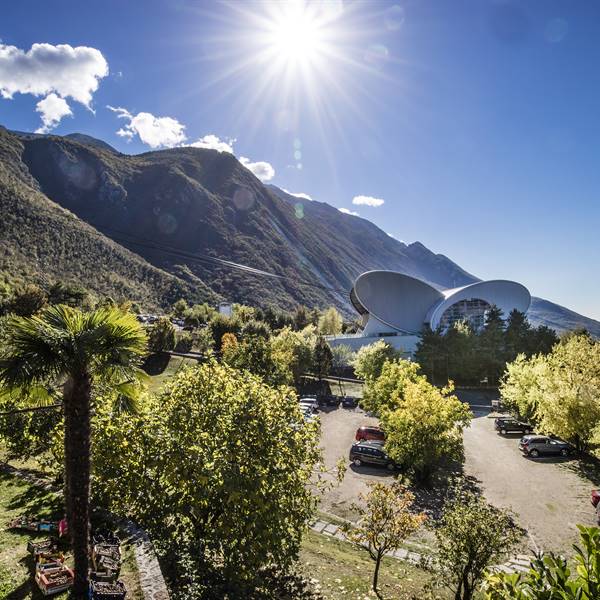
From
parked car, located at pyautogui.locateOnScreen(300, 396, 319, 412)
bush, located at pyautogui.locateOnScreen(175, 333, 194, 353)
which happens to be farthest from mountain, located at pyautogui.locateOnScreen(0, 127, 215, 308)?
parked car, located at pyautogui.locateOnScreen(300, 396, 319, 412)

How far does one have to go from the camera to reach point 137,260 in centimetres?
15325

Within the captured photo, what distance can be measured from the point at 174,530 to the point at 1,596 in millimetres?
4027

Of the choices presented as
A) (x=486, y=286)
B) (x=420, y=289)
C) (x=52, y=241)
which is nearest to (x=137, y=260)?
(x=52, y=241)

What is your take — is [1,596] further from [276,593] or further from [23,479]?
[23,479]

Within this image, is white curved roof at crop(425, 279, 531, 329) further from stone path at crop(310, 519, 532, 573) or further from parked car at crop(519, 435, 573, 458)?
stone path at crop(310, 519, 532, 573)

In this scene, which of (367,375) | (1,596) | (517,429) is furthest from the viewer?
(367,375)

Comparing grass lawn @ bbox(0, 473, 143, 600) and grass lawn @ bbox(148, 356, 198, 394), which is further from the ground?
grass lawn @ bbox(0, 473, 143, 600)

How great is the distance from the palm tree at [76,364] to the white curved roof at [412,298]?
255 ft

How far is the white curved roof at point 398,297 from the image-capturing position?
3510 inches

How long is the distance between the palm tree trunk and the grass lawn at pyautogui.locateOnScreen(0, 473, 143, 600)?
0.70 m

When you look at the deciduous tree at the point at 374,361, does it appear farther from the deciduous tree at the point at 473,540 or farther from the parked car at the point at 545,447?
the deciduous tree at the point at 473,540

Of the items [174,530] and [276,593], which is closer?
[276,593]

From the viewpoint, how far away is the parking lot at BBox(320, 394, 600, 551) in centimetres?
1792

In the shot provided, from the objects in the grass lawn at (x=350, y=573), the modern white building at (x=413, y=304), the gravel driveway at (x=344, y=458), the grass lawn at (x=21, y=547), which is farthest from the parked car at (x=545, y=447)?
the modern white building at (x=413, y=304)
